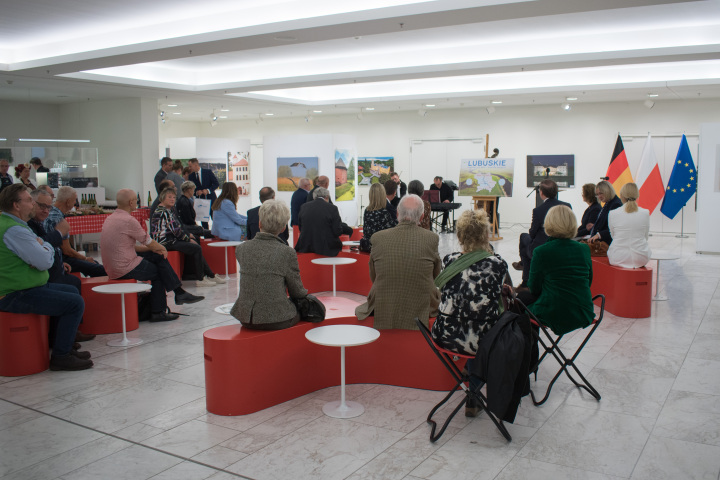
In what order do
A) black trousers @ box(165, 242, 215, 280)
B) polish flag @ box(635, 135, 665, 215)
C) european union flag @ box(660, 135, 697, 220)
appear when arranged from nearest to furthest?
black trousers @ box(165, 242, 215, 280)
european union flag @ box(660, 135, 697, 220)
polish flag @ box(635, 135, 665, 215)

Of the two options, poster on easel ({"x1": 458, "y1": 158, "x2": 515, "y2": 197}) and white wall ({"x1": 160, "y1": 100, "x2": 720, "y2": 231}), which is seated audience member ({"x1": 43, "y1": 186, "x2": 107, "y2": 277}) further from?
white wall ({"x1": 160, "y1": 100, "x2": 720, "y2": 231})

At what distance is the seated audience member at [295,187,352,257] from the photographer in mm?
7887

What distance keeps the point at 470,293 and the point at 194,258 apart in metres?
5.86

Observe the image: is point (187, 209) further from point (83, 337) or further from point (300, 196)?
point (83, 337)

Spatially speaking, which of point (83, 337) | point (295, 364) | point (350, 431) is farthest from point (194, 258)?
point (350, 431)

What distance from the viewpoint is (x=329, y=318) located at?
473cm

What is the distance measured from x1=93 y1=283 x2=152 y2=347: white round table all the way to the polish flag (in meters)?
12.4

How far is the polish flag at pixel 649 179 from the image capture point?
1442 centimetres

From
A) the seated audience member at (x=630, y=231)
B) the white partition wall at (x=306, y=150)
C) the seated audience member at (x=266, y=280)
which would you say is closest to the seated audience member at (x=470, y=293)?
the seated audience member at (x=266, y=280)

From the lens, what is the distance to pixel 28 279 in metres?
4.89

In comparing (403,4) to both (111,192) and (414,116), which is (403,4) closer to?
(111,192)

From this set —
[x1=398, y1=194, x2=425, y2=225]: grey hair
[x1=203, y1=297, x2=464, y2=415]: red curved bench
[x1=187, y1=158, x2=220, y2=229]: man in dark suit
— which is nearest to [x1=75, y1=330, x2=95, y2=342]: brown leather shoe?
[x1=203, y1=297, x2=464, y2=415]: red curved bench

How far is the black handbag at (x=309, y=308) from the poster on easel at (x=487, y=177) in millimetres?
10850

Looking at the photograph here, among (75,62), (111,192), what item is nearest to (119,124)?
(111,192)
